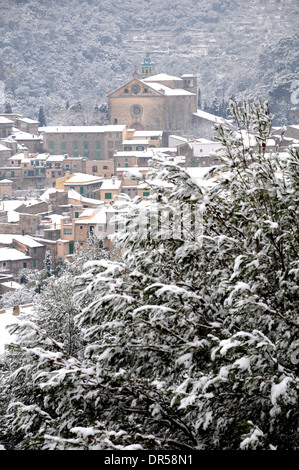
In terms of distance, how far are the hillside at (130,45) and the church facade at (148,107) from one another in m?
23.8

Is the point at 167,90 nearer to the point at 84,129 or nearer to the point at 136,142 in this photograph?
the point at 84,129

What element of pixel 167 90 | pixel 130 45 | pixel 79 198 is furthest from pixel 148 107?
pixel 130 45

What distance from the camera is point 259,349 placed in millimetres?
4246

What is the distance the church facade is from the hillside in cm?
2376

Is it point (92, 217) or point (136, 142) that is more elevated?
point (136, 142)

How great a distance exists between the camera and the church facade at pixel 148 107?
182 feet

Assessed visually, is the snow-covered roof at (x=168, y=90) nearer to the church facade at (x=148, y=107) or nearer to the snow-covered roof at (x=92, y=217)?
the church facade at (x=148, y=107)

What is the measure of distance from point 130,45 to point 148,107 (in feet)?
234

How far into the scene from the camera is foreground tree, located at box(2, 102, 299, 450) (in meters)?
4.38

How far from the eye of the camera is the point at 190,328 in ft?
15.5

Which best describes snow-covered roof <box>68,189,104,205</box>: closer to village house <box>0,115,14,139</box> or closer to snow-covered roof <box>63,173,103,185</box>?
snow-covered roof <box>63,173,103,185</box>

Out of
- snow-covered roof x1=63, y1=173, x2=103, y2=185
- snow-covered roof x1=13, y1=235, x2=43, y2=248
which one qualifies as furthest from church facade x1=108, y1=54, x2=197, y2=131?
snow-covered roof x1=13, y1=235, x2=43, y2=248

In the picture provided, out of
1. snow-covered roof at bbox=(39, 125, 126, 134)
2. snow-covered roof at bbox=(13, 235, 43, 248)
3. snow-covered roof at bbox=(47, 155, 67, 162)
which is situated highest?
snow-covered roof at bbox=(39, 125, 126, 134)

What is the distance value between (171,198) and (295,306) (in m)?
1.06
